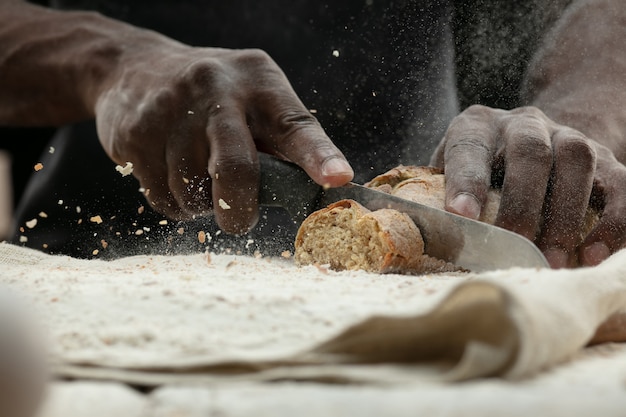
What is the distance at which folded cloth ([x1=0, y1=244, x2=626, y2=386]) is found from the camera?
721 millimetres

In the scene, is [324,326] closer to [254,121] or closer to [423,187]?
[423,187]

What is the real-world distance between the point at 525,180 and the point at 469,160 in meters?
0.13

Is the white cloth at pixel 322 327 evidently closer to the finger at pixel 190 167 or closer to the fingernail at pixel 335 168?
the fingernail at pixel 335 168

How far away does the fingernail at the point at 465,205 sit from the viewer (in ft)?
4.97

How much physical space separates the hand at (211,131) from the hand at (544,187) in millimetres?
267

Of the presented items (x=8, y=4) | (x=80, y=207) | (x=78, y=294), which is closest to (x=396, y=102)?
(x=80, y=207)

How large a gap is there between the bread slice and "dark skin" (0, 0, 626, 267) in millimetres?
100

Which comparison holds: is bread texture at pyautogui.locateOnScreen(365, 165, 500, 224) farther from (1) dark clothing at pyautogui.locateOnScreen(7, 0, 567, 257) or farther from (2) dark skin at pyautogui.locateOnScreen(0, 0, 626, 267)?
(1) dark clothing at pyautogui.locateOnScreen(7, 0, 567, 257)

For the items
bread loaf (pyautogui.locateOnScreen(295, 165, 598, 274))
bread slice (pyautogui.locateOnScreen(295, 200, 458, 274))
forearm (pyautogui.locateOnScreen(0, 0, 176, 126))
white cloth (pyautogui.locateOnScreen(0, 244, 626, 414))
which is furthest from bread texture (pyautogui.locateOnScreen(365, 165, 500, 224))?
forearm (pyautogui.locateOnScreen(0, 0, 176, 126))

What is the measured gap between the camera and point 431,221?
1.50 m

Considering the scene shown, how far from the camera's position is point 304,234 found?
164cm

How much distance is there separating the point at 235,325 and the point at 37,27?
2.12 metres

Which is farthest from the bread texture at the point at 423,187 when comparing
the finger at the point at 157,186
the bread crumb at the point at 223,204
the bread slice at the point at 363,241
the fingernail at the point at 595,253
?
the finger at the point at 157,186

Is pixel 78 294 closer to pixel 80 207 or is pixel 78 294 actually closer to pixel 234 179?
pixel 234 179
